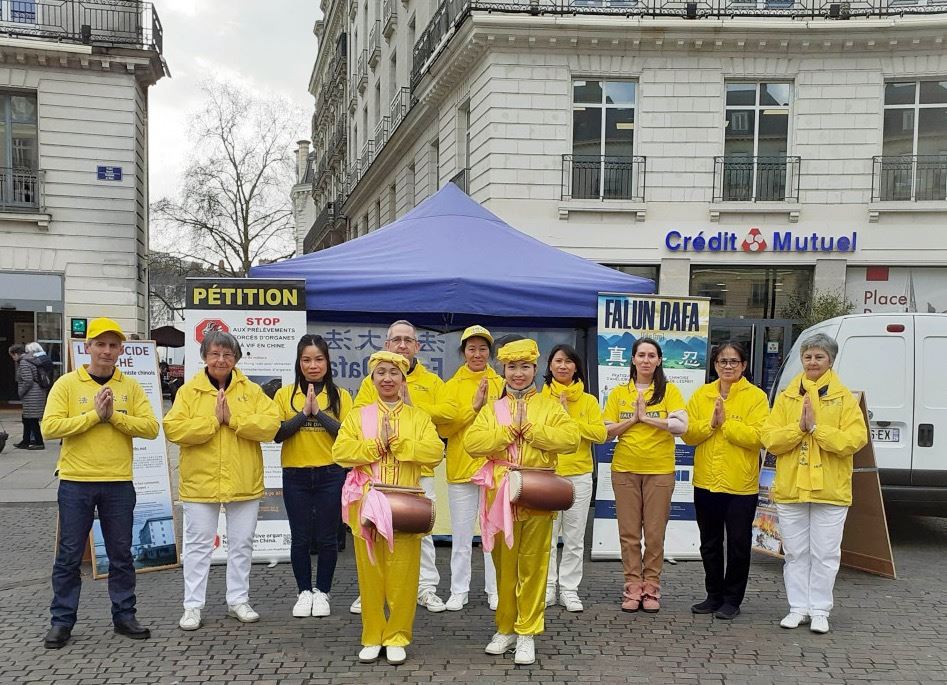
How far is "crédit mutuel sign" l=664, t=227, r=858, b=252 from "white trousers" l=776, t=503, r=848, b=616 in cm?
1151

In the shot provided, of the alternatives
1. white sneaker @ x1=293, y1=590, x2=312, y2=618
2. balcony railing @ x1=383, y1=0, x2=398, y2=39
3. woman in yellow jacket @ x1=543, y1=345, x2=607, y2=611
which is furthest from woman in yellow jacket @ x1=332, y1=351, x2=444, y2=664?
balcony railing @ x1=383, y1=0, x2=398, y2=39

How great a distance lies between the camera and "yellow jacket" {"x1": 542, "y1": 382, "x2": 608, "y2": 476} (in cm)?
496

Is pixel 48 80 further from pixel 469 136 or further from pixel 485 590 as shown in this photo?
pixel 485 590

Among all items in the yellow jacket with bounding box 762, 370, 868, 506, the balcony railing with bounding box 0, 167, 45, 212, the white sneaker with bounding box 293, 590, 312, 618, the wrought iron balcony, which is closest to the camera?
the yellow jacket with bounding box 762, 370, 868, 506

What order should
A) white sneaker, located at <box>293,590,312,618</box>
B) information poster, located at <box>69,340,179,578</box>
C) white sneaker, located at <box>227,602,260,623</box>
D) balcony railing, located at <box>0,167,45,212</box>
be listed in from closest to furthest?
1. white sneaker, located at <box>227,602,260,623</box>
2. white sneaker, located at <box>293,590,312,618</box>
3. information poster, located at <box>69,340,179,578</box>
4. balcony railing, located at <box>0,167,45,212</box>

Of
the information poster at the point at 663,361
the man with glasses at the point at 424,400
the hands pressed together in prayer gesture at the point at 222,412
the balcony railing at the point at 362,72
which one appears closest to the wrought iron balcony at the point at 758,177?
the information poster at the point at 663,361

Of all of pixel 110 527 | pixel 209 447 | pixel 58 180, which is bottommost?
pixel 110 527

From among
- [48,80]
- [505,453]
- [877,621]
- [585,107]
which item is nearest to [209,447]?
[505,453]

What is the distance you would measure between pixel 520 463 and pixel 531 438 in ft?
0.65

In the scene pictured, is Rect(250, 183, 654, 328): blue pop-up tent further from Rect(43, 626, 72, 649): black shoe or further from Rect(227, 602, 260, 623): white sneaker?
Rect(43, 626, 72, 649): black shoe

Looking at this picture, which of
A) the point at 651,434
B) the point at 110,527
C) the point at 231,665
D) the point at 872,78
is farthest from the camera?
the point at 872,78

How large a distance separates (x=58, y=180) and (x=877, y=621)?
1901cm

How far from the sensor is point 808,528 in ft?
15.8

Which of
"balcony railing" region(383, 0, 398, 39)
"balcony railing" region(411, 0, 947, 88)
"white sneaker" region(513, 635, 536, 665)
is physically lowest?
"white sneaker" region(513, 635, 536, 665)
